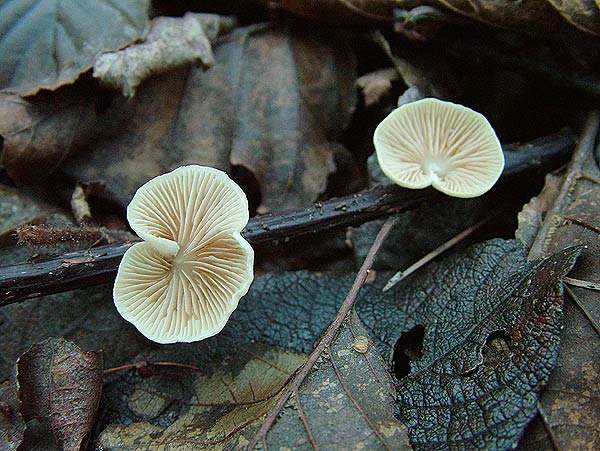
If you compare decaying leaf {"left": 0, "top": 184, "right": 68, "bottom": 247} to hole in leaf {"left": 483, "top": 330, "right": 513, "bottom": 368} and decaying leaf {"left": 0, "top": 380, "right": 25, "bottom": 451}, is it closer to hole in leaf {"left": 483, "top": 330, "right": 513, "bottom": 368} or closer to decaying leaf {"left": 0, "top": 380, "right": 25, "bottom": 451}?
decaying leaf {"left": 0, "top": 380, "right": 25, "bottom": 451}

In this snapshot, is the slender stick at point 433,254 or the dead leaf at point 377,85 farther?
the dead leaf at point 377,85

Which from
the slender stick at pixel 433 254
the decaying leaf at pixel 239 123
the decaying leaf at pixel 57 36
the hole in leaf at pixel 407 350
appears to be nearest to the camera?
the hole in leaf at pixel 407 350

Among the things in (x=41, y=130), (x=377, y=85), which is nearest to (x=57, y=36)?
(x=41, y=130)

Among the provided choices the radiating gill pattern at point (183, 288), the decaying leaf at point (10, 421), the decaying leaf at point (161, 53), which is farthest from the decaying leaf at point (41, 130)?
the decaying leaf at point (10, 421)

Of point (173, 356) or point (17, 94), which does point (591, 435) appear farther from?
point (17, 94)

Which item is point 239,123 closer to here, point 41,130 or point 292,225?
point 292,225

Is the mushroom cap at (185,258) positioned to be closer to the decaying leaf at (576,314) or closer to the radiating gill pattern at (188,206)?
the radiating gill pattern at (188,206)
